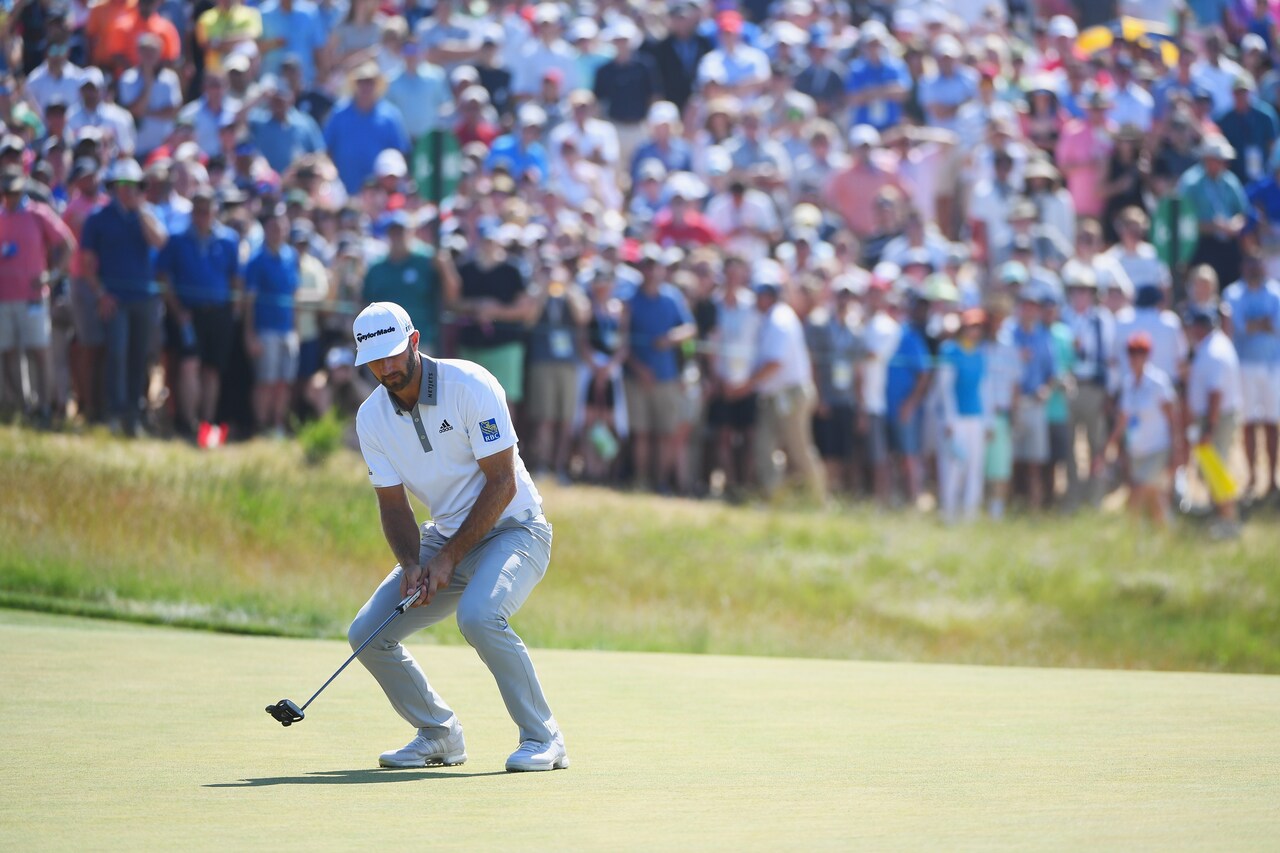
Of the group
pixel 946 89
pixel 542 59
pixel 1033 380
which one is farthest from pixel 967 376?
pixel 542 59

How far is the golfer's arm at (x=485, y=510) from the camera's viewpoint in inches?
301

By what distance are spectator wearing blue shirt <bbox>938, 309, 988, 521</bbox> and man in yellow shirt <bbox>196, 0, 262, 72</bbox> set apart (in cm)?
785

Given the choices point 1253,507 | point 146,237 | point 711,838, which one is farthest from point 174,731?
point 1253,507

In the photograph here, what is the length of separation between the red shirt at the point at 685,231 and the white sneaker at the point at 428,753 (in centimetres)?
1238

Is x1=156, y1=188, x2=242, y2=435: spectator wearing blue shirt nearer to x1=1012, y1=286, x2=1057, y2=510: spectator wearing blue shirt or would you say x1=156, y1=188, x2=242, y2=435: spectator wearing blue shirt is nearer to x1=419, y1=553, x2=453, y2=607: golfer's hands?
x1=1012, y1=286, x2=1057, y2=510: spectator wearing blue shirt

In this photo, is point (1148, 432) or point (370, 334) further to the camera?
point (1148, 432)

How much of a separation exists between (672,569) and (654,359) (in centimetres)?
268

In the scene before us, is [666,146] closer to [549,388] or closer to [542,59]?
[542,59]

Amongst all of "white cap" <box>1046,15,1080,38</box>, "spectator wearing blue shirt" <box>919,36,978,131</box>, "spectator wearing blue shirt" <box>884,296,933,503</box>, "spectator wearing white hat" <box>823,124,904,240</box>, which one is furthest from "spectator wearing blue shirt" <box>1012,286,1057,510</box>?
"white cap" <box>1046,15,1080,38</box>

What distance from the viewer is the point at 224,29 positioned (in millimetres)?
20656

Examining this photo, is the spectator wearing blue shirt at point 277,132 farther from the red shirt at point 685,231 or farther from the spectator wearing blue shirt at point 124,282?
the red shirt at point 685,231

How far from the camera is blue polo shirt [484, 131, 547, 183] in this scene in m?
20.2

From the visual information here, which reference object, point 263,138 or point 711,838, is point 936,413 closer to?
point 263,138

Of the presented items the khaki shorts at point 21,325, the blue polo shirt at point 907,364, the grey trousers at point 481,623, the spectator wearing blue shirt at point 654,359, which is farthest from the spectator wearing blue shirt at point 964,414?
the grey trousers at point 481,623
